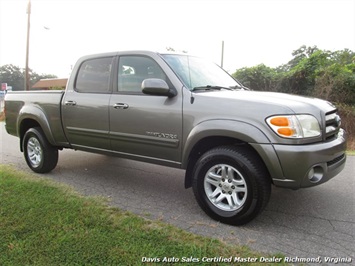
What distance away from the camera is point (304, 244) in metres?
2.88

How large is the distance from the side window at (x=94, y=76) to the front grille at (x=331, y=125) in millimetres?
2737

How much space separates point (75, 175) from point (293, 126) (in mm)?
3677

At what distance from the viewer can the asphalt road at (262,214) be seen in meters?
2.93

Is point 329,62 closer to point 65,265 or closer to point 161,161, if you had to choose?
point 161,161

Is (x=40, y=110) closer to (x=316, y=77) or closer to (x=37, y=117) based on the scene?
(x=37, y=117)

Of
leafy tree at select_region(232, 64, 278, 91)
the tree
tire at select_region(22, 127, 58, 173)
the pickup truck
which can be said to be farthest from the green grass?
the tree

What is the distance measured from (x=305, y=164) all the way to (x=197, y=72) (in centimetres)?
180

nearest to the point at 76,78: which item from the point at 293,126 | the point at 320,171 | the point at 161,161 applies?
the point at 161,161

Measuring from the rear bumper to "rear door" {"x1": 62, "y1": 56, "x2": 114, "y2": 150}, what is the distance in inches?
91.8

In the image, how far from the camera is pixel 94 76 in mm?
4551

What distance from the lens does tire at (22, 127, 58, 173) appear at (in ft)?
16.7

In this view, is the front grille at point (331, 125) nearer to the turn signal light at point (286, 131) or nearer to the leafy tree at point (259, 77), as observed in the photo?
the turn signal light at point (286, 131)

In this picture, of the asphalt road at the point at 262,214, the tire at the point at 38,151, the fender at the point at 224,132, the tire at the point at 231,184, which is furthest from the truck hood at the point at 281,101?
the tire at the point at 38,151

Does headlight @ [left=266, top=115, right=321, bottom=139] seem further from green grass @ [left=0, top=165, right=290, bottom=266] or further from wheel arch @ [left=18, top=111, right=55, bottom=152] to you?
wheel arch @ [left=18, top=111, right=55, bottom=152]
